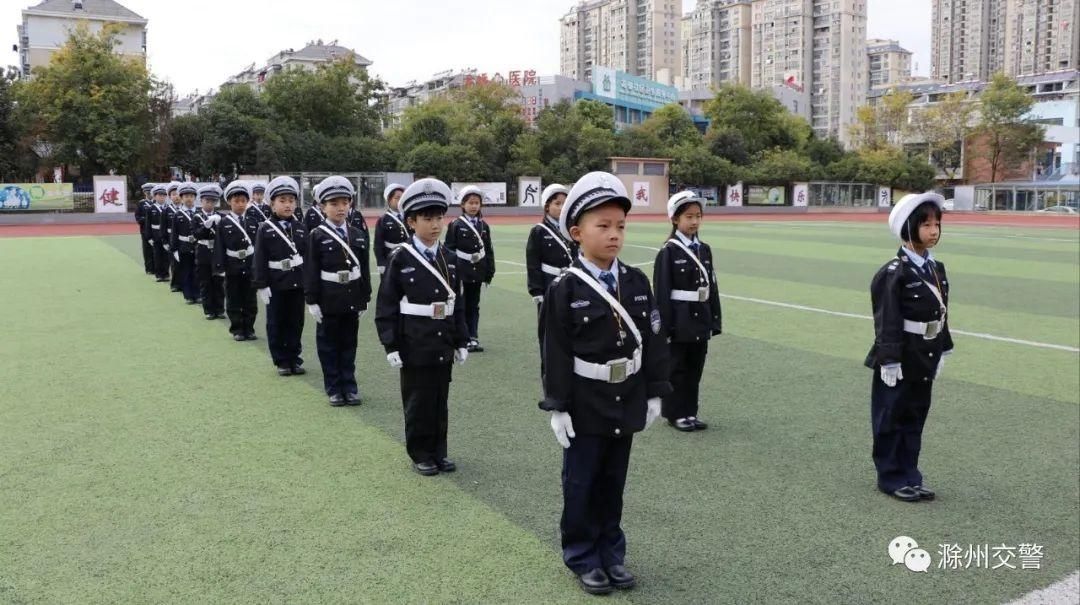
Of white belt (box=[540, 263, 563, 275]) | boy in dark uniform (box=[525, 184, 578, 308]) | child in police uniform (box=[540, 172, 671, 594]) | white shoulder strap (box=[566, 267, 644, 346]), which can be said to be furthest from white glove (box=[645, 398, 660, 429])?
white belt (box=[540, 263, 563, 275])

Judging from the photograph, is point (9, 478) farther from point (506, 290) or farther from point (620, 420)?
point (506, 290)

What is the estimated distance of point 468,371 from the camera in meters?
7.84

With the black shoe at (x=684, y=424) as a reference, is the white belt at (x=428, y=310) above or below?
above

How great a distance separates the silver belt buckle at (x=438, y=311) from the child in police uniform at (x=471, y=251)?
378cm

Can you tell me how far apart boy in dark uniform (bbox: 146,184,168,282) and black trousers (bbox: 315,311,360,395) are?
9069 millimetres

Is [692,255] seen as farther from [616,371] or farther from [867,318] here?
[867,318]

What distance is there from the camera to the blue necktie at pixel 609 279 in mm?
3514

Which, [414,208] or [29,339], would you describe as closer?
[414,208]

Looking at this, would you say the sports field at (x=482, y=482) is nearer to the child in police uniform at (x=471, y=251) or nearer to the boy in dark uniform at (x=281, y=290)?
the boy in dark uniform at (x=281, y=290)

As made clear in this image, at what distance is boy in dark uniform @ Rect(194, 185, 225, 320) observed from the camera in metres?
10.9

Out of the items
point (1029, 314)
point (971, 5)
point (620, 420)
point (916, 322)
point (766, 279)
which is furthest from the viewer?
point (971, 5)

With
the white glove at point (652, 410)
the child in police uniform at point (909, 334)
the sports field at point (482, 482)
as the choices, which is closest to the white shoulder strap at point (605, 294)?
the white glove at point (652, 410)

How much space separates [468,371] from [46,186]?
30.6 meters

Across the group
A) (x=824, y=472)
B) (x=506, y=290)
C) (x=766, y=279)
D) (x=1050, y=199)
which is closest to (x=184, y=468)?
(x=824, y=472)
